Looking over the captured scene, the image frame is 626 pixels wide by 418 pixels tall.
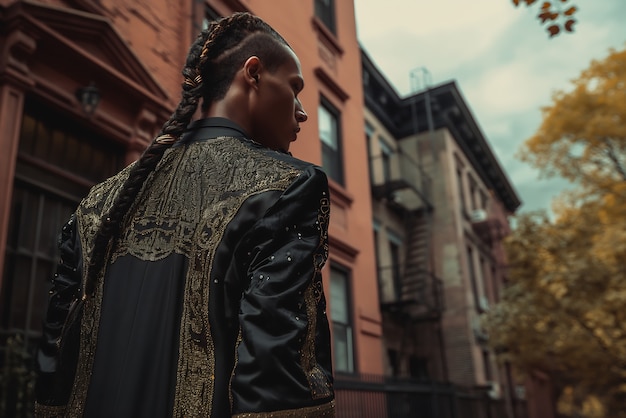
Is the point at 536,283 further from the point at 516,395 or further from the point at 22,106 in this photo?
the point at 22,106

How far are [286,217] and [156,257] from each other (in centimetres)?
43

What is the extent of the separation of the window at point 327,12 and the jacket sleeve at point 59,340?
1044cm

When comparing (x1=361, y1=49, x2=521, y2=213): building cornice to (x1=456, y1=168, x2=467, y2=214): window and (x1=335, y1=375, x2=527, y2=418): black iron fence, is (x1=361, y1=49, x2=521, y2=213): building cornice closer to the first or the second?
(x1=456, y1=168, x2=467, y2=214): window

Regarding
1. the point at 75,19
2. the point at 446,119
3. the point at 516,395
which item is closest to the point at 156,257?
the point at 75,19

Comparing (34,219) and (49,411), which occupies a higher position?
(34,219)

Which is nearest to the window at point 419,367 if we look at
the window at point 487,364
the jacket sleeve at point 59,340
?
the window at point 487,364

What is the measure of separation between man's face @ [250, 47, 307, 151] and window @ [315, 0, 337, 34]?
10252 millimetres


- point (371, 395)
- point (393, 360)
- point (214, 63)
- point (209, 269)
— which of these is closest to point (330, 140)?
point (371, 395)

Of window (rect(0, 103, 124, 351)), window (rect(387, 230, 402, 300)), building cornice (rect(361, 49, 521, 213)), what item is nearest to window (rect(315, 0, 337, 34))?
building cornice (rect(361, 49, 521, 213))

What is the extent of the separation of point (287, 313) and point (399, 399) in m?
9.60

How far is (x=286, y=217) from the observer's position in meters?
1.42

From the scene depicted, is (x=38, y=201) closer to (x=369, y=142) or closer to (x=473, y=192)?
(x=369, y=142)

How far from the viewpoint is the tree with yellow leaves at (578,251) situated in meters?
14.8

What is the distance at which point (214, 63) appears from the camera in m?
1.83
